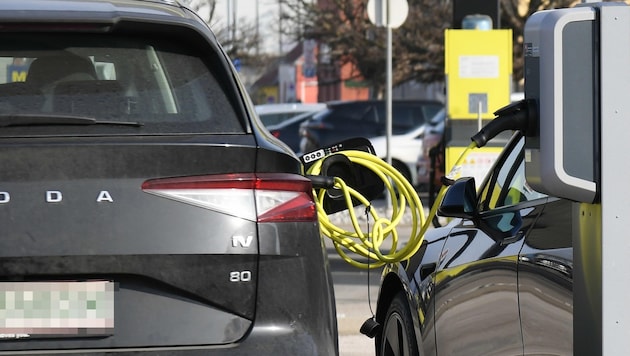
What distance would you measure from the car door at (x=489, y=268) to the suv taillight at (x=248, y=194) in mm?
798

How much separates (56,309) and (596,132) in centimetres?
155

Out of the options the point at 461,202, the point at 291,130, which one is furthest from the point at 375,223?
the point at 291,130

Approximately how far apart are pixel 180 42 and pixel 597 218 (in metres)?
1.57

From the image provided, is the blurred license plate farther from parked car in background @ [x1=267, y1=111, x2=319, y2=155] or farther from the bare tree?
parked car in background @ [x1=267, y1=111, x2=319, y2=155]

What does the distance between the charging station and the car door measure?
46.4 inches

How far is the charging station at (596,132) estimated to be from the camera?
294cm

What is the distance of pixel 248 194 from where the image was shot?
3.78 m

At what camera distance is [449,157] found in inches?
489

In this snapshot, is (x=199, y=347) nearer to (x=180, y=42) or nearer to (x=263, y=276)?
(x=263, y=276)

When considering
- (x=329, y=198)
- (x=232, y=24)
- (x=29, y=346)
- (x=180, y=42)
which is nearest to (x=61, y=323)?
(x=29, y=346)

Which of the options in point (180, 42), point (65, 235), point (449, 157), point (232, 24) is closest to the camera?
point (65, 235)

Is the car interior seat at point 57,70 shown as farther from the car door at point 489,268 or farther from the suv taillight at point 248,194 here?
the car door at point 489,268

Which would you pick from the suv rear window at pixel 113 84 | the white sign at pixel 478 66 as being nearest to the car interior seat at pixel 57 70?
the suv rear window at pixel 113 84

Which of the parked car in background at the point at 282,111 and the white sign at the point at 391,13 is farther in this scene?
the parked car in background at the point at 282,111
